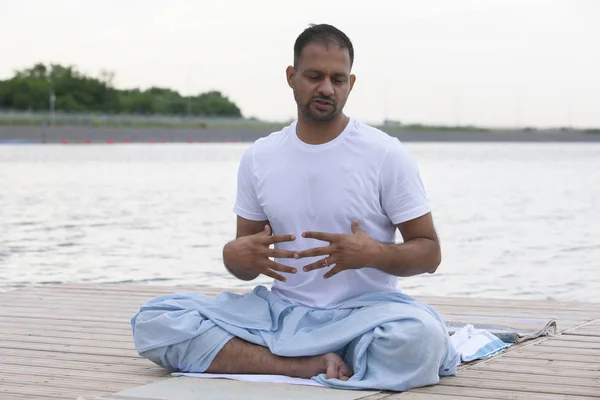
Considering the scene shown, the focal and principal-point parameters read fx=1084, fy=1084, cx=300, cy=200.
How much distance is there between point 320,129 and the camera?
12.8 feet

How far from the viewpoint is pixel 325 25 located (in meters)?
3.78

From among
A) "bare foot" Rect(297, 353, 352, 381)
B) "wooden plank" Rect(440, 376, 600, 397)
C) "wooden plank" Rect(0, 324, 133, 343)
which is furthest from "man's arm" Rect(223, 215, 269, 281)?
"wooden plank" Rect(0, 324, 133, 343)

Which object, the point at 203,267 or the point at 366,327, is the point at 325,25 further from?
the point at 203,267

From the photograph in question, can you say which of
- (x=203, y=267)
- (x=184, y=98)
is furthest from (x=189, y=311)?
(x=184, y=98)

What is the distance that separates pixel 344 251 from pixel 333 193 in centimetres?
38

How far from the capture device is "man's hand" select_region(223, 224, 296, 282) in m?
3.68

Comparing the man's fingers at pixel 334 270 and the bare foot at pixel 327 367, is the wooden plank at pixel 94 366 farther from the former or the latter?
the man's fingers at pixel 334 270

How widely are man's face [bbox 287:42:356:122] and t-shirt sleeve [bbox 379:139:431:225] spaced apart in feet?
0.90

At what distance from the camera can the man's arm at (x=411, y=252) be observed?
364cm

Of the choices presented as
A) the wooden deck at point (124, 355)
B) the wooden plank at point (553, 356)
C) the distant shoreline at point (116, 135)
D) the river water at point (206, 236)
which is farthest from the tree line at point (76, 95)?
the wooden plank at point (553, 356)

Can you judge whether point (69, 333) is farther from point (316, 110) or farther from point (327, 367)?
point (316, 110)

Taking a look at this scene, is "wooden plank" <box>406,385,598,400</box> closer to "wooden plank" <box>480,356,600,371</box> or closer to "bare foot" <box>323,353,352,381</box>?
"bare foot" <box>323,353,352,381</box>

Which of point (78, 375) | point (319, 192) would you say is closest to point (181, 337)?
point (78, 375)

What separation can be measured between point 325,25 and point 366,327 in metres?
1.06
